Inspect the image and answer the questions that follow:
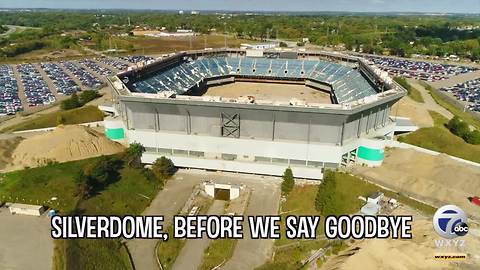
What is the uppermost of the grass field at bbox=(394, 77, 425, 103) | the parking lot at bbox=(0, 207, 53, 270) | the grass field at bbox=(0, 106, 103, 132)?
the grass field at bbox=(394, 77, 425, 103)

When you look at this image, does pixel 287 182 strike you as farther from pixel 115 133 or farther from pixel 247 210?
pixel 115 133

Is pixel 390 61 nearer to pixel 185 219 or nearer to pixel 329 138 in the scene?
pixel 329 138

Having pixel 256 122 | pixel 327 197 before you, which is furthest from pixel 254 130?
pixel 327 197

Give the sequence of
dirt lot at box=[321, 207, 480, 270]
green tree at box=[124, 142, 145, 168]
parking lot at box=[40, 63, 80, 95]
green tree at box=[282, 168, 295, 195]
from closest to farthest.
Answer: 1. dirt lot at box=[321, 207, 480, 270]
2. green tree at box=[282, 168, 295, 195]
3. green tree at box=[124, 142, 145, 168]
4. parking lot at box=[40, 63, 80, 95]
